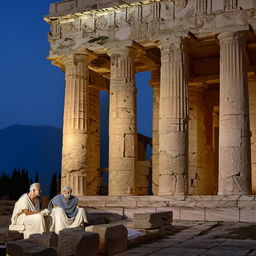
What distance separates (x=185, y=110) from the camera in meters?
20.8

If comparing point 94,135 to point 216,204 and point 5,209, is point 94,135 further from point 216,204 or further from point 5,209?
point 216,204

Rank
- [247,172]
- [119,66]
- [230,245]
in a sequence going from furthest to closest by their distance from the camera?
[119,66] → [247,172] → [230,245]

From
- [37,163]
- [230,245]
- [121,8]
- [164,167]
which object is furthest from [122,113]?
[37,163]

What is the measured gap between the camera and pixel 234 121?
64.3 feet

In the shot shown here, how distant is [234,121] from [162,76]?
3545mm

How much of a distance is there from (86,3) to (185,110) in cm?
675

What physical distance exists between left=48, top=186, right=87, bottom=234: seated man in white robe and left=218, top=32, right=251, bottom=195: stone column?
296 inches

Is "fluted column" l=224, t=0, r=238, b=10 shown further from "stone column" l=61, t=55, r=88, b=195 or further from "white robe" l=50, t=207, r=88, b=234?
"white robe" l=50, t=207, r=88, b=234

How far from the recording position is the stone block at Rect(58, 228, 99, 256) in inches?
368

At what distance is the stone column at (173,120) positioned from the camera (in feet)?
66.2

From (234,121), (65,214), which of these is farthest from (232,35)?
(65,214)

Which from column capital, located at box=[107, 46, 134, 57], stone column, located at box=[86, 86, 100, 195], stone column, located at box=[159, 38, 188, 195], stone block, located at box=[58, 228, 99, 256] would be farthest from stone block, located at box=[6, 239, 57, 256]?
stone column, located at box=[86, 86, 100, 195]

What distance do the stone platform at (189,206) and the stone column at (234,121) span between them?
27.1 inches

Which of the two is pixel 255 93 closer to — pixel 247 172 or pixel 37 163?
pixel 247 172
